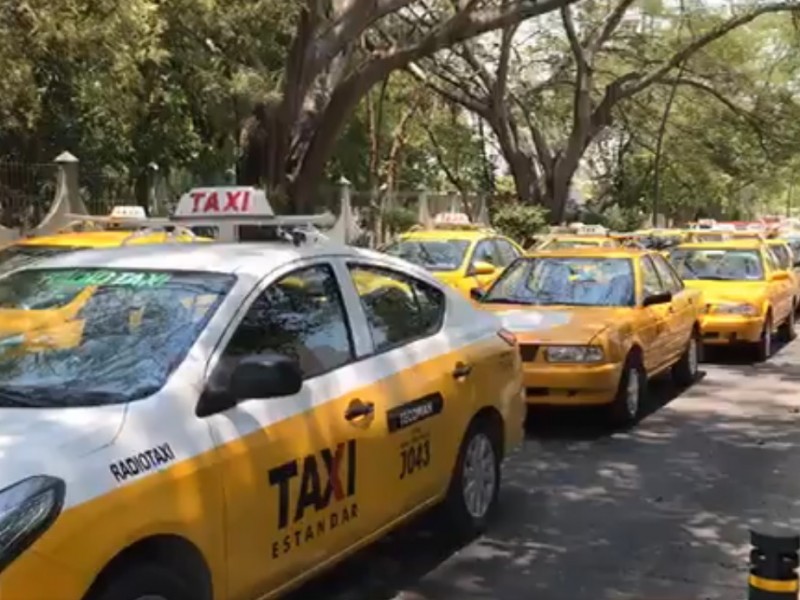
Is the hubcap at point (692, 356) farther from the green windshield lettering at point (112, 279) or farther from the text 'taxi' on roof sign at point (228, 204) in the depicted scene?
the green windshield lettering at point (112, 279)

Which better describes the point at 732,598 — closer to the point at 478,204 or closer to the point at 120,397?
the point at 120,397

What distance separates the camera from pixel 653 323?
10594mm

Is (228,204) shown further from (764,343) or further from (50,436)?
(764,343)

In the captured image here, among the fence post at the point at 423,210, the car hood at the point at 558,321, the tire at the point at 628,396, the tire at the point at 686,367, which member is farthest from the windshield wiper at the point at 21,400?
the fence post at the point at 423,210

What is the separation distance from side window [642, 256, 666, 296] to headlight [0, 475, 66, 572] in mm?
8199

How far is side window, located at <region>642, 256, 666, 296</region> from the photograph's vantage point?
36.0ft

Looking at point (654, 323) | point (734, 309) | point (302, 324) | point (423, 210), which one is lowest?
point (734, 309)

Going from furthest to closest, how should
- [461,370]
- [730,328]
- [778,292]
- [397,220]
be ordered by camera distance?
1. [397,220]
2. [778,292]
3. [730,328]
4. [461,370]

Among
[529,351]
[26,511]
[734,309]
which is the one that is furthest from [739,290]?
[26,511]

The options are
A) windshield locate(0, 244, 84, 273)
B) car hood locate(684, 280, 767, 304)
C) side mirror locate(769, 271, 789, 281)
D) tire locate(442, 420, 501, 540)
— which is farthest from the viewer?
side mirror locate(769, 271, 789, 281)

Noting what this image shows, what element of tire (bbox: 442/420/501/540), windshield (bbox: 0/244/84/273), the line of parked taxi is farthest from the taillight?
windshield (bbox: 0/244/84/273)

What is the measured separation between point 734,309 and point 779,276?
2.07 m

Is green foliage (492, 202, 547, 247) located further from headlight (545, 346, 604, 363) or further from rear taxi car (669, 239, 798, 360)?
headlight (545, 346, 604, 363)

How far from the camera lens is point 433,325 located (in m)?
6.09
